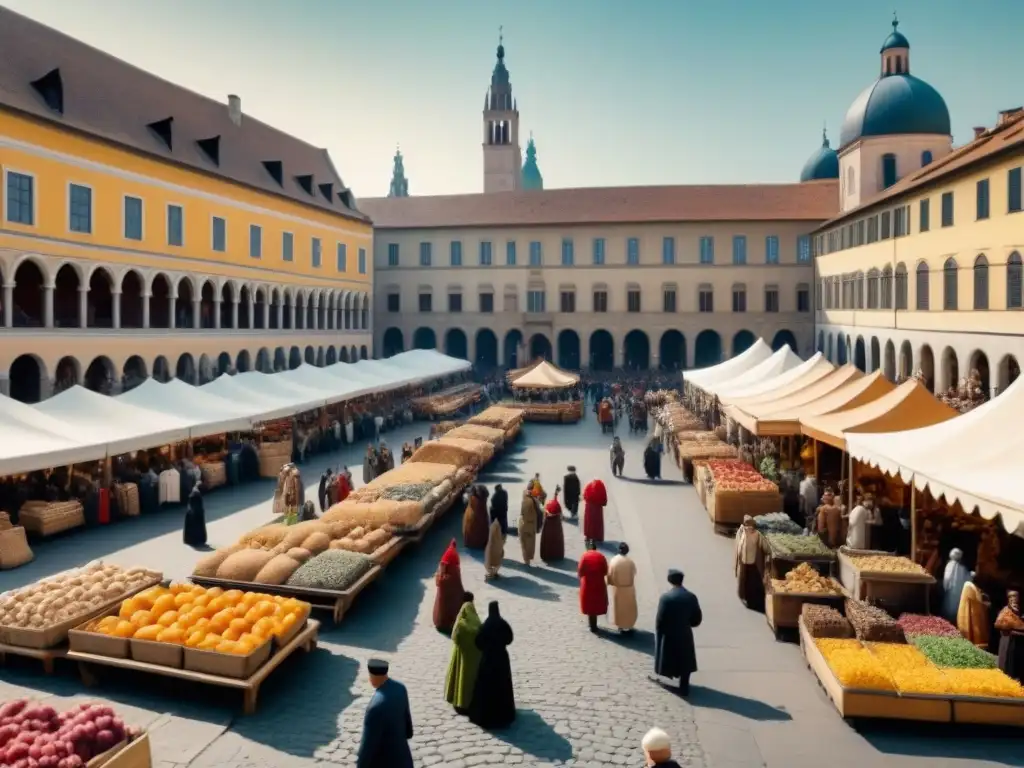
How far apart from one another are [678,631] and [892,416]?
792cm

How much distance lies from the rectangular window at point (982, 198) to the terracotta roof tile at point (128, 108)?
27715 millimetres

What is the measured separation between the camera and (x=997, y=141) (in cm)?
2656

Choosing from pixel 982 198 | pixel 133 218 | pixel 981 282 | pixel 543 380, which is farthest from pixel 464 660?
pixel 543 380

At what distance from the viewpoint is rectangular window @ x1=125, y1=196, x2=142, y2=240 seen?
2902 cm

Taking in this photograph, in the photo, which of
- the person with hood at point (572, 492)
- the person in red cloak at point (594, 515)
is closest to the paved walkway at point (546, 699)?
the person in red cloak at point (594, 515)

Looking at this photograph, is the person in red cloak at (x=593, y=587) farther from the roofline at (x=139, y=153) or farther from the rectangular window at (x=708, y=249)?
the rectangular window at (x=708, y=249)

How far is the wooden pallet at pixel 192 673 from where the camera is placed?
8.41 m

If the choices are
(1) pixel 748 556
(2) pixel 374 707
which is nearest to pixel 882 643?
(1) pixel 748 556

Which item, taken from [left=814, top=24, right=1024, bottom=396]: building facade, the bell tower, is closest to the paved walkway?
[left=814, top=24, right=1024, bottom=396]: building facade

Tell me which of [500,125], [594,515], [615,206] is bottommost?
[594,515]

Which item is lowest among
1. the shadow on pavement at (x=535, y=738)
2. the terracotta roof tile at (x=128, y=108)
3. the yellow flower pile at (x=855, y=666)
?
the shadow on pavement at (x=535, y=738)

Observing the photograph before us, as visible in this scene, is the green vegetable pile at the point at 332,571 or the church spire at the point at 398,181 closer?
the green vegetable pile at the point at 332,571

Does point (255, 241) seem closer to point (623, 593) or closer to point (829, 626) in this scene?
point (623, 593)

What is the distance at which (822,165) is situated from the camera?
58.5 metres
